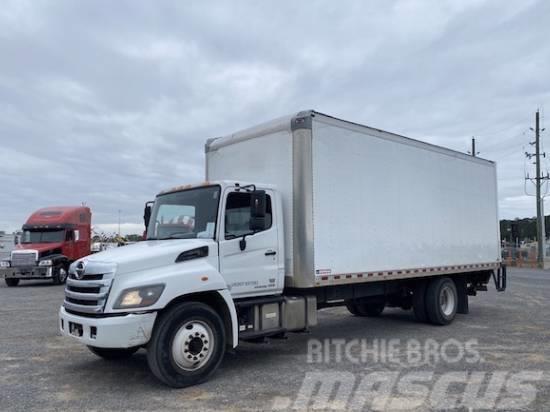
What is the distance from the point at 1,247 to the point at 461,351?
59.3 m

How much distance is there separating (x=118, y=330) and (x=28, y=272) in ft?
58.5

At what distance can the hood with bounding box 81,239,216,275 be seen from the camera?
6.07 meters

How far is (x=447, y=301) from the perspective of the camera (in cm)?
1105

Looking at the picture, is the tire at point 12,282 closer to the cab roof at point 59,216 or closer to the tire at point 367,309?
the cab roof at point 59,216

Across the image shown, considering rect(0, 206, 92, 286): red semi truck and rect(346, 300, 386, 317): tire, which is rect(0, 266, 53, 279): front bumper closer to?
rect(0, 206, 92, 286): red semi truck

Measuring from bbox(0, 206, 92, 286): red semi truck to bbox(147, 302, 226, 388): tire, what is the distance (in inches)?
680

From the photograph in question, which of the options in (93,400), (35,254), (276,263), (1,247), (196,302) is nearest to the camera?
(93,400)

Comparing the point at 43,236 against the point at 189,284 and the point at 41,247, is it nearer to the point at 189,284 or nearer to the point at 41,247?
the point at 41,247

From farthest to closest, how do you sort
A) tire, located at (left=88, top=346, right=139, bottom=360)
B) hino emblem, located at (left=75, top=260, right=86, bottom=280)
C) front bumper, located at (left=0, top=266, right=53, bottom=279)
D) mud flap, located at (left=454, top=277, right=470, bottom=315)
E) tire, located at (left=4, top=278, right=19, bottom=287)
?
tire, located at (left=4, top=278, right=19, bottom=287), front bumper, located at (left=0, top=266, right=53, bottom=279), mud flap, located at (left=454, top=277, right=470, bottom=315), tire, located at (left=88, top=346, right=139, bottom=360), hino emblem, located at (left=75, top=260, right=86, bottom=280)

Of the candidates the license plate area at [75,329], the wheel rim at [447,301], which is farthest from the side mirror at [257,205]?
the wheel rim at [447,301]

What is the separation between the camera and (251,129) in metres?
8.62

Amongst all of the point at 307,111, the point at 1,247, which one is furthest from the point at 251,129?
the point at 1,247

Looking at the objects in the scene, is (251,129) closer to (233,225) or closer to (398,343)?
(233,225)

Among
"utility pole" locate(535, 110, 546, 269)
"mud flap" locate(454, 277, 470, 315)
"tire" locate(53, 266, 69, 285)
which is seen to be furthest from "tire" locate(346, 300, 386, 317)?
"utility pole" locate(535, 110, 546, 269)
